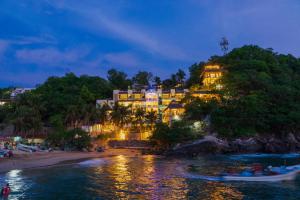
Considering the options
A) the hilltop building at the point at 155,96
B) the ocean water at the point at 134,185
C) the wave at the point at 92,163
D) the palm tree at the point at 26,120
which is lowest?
the ocean water at the point at 134,185

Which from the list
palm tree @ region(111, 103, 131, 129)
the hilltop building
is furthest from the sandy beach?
the hilltop building

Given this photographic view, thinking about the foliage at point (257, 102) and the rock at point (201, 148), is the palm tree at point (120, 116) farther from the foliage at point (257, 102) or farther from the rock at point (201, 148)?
the foliage at point (257, 102)

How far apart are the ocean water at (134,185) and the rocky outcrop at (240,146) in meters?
21.0

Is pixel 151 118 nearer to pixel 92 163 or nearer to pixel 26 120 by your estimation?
pixel 26 120

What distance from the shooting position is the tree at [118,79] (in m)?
129

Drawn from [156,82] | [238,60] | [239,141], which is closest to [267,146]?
[239,141]

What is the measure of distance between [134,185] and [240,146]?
139 feet

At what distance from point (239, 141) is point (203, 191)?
4327 centimetres

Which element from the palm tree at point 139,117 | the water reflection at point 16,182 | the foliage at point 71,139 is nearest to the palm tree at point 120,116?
the palm tree at point 139,117

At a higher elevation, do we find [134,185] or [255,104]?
[255,104]

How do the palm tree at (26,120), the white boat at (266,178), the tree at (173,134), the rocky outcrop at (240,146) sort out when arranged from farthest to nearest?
the palm tree at (26,120) → the tree at (173,134) → the rocky outcrop at (240,146) → the white boat at (266,178)

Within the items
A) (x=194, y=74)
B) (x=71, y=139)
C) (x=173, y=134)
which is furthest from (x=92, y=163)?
(x=194, y=74)

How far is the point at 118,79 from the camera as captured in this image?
427 ft

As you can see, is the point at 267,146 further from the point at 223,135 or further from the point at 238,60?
the point at 238,60
